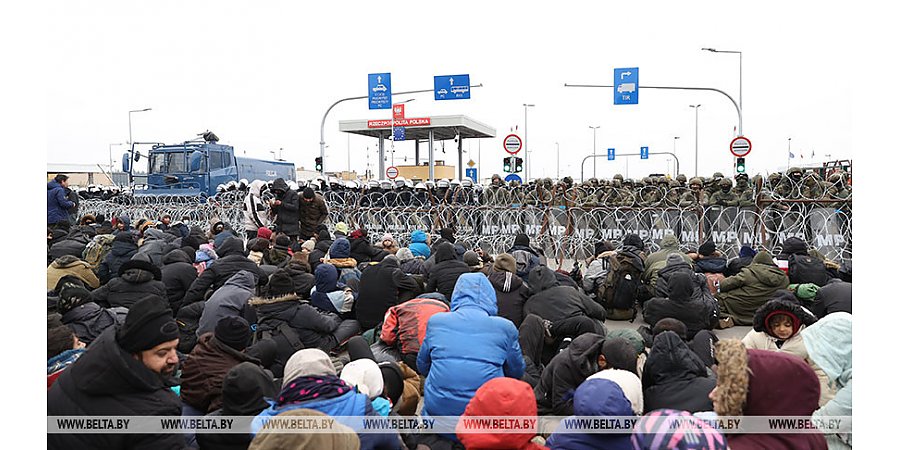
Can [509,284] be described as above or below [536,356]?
above

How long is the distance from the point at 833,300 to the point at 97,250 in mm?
9509

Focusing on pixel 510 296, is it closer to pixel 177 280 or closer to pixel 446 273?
pixel 446 273

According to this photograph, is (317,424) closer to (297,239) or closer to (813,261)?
(813,261)

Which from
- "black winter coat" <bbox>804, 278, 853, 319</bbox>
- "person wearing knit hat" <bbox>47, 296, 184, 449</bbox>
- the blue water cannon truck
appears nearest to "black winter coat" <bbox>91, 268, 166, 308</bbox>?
"person wearing knit hat" <bbox>47, 296, 184, 449</bbox>

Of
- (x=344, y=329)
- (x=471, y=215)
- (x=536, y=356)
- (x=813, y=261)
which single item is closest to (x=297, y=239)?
(x=471, y=215)

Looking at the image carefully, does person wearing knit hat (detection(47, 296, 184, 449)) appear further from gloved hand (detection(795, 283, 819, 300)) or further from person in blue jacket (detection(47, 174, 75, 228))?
person in blue jacket (detection(47, 174, 75, 228))

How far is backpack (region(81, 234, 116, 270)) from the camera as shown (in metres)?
8.95

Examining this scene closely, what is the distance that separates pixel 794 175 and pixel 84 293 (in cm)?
1298

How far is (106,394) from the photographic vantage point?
8.68ft

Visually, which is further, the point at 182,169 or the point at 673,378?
the point at 182,169

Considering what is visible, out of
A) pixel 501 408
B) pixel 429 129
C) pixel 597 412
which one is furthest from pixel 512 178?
pixel 429 129

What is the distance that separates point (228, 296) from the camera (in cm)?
584

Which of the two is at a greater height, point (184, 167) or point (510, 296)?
point (184, 167)

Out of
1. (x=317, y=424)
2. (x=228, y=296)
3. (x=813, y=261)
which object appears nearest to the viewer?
(x=317, y=424)
